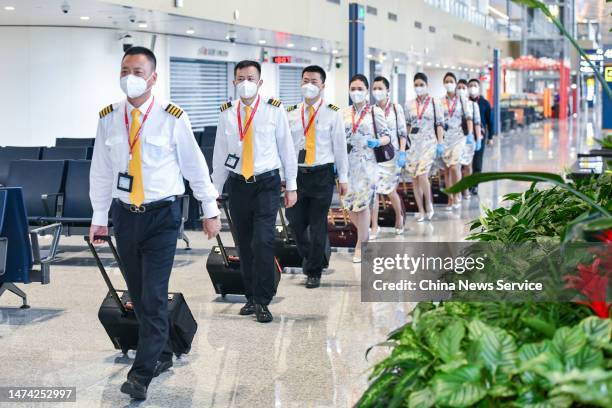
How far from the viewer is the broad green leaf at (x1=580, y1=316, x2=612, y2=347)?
2.34 metres

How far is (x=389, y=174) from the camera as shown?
1193 cm

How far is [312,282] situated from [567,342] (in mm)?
6393

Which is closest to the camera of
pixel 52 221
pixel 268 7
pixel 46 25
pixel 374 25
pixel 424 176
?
pixel 52 221

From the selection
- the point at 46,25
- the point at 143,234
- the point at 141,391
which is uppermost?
the point at 46,25

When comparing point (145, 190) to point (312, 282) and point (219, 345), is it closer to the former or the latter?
point (219, 345)

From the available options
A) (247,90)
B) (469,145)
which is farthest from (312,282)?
(469,145)

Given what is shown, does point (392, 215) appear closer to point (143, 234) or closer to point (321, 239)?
point (321, 239)

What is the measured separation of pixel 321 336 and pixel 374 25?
24203 millimetres

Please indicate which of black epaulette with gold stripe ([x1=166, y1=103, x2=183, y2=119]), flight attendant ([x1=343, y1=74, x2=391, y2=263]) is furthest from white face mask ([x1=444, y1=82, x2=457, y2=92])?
black epaulette with gold stripe ([x1=166, y1=103, x2=183, y2=119])

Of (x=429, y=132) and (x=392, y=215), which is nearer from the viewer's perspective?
(x=392, y=215)

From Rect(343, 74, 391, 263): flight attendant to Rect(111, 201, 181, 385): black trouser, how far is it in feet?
15.8

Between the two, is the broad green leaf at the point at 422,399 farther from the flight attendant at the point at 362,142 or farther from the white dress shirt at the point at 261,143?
the flight attendant at the point at 362,142

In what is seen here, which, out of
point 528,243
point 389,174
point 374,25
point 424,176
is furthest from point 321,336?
point 374,25

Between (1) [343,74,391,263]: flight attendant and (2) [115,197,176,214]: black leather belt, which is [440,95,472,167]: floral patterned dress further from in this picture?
(2) [115,197,176,214]: black leather belt
